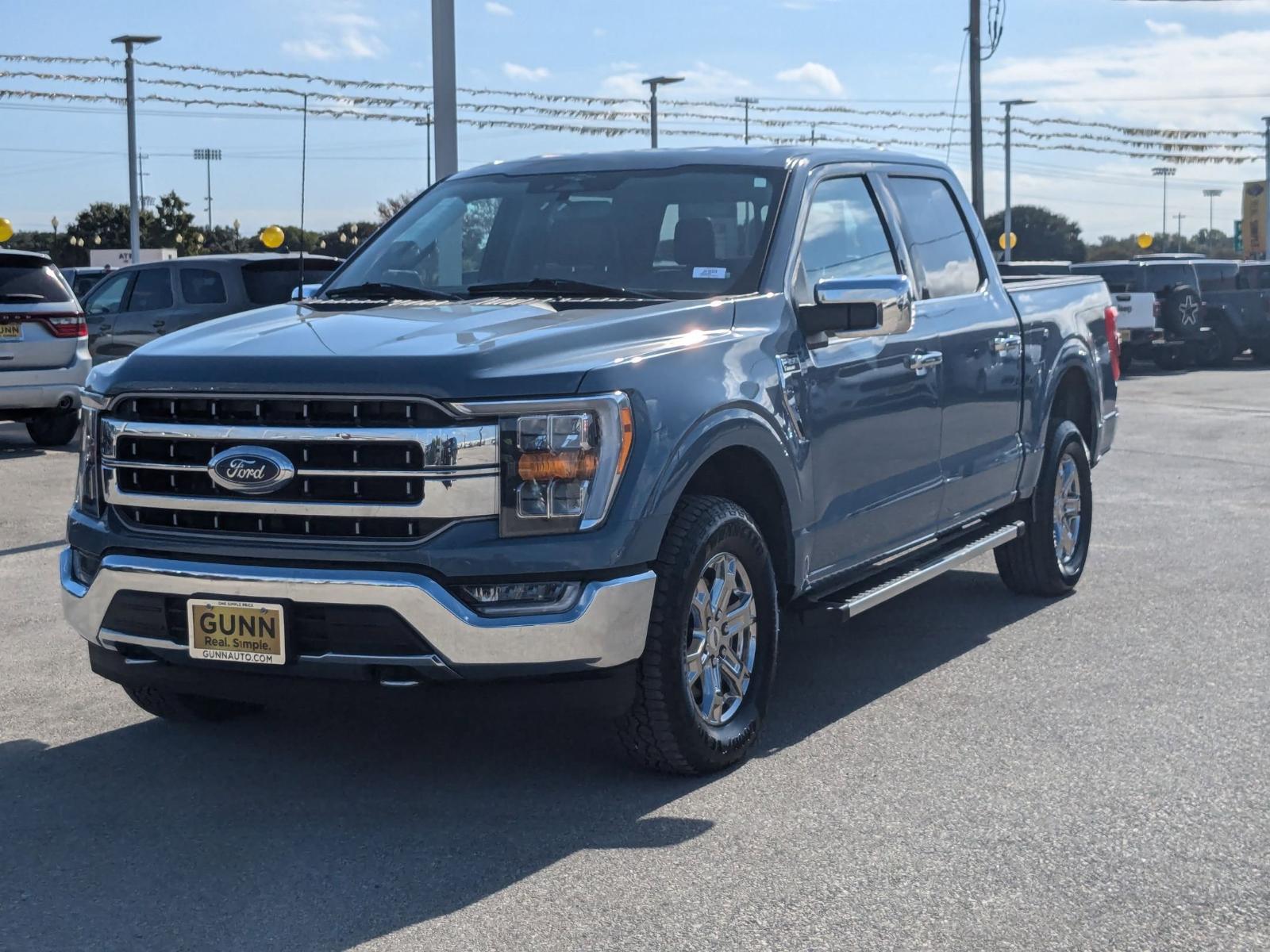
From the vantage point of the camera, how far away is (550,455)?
4.42 meters

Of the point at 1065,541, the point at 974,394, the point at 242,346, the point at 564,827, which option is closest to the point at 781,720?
the point at 564,827

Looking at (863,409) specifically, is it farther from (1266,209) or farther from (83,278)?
(1266,209)

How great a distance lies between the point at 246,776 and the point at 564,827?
44.1 inches

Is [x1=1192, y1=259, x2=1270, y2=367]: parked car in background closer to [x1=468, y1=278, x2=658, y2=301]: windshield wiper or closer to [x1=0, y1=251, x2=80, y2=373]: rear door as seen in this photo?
[x1=0, y1=251, x2=80, y2=373]: rear door

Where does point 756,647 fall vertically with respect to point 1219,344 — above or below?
below

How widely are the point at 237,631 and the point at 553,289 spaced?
5.59 feet

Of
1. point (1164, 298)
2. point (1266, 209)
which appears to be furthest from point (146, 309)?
point (1266, 209)

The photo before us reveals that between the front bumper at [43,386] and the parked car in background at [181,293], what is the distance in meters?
0.83

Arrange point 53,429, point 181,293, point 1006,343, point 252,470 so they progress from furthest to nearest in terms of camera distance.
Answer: point 181,293 < point 53,429 < point 1006,343 < point 252,470

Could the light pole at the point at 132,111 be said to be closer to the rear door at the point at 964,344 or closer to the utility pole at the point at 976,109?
the utility pole at the point at 976,109

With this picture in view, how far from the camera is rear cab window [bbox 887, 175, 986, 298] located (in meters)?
6.62

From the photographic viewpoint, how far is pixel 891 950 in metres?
3.66

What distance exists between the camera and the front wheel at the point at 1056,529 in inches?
303

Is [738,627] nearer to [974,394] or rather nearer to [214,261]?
[974,394]
